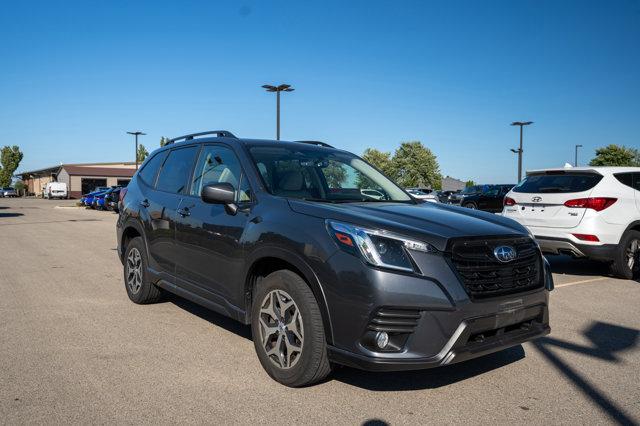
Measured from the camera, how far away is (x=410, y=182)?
8956 cm

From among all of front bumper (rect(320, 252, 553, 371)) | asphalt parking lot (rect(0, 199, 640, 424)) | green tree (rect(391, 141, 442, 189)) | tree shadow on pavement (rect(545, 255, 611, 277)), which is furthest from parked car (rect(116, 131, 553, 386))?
green tree (rect(391, 141, 442, 189))

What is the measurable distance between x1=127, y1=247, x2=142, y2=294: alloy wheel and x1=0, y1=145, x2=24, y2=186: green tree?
111 m

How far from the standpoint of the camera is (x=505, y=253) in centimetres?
350

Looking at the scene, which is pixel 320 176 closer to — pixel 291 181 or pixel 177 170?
pixel 291 181

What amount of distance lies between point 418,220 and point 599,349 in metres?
2.32

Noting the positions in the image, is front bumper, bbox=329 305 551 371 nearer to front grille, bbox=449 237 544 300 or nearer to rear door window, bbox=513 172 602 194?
front grille, bbox=449 237 544 300

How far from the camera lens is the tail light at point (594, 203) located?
7.56 metres

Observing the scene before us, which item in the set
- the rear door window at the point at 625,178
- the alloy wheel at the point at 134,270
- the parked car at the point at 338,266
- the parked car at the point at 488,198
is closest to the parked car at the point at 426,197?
the parked car at the point at 338,266

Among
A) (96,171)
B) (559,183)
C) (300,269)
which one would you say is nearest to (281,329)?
(300,269)

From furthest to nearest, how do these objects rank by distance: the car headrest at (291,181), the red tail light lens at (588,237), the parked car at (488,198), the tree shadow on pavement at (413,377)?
the parked car at (488,198) → the red tail light lens at (588,237) → the car headrest at (291,181) → the tree shadow on pavement at (413,377)

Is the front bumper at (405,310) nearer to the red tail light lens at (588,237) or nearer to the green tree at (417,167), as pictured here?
the red tail light lens at (588,237)

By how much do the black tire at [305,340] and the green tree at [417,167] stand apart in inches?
3431

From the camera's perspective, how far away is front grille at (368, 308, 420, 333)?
309cm

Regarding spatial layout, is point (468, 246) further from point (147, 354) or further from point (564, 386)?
point (147, 354)
